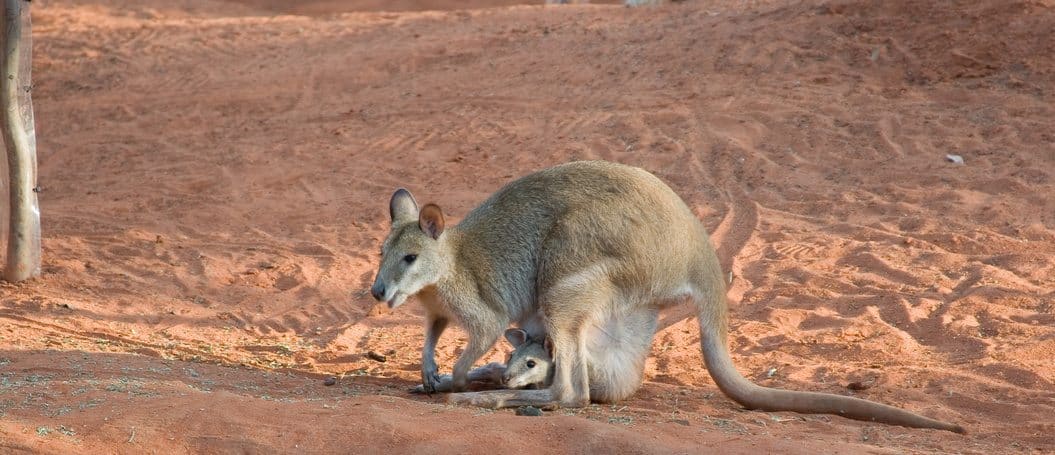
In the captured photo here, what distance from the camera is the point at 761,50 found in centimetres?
1312

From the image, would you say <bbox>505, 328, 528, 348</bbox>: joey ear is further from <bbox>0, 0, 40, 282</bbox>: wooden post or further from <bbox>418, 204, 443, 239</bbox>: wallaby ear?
<bbox>0, 0, 40, 282</bbox>: wooden post

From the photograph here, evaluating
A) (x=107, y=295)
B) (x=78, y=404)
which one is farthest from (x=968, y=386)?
(x=107, y=295)

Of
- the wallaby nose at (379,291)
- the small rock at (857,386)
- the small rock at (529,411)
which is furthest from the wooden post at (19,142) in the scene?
the small rock at (857,386)

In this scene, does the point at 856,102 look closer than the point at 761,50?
Yes

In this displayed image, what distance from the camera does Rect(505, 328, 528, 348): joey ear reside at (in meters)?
6.33

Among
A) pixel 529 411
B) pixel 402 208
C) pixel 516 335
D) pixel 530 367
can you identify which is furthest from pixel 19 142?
pixel 529 411

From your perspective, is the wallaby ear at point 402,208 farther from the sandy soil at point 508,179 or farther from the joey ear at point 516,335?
the sandy soil at point 508,179

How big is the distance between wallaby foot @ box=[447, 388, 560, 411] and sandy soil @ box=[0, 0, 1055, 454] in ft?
0.60

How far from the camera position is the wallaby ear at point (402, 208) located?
21.1 ft

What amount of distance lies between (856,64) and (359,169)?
5.60 metres

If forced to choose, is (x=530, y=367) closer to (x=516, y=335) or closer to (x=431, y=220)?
(x=516, y=335)

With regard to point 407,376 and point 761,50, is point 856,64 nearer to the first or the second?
point 761,50

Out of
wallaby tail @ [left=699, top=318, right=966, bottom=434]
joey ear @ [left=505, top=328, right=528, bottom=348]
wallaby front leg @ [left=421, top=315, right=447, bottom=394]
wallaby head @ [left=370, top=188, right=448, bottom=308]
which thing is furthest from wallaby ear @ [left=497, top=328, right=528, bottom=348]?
wallaby tail @ [left=699, top=318, right=966, bottom=434]

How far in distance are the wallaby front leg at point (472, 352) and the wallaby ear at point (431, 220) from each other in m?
0.59
